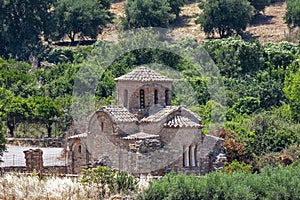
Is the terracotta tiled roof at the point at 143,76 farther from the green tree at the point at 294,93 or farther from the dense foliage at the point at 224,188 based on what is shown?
the green tree at the point at 294,93

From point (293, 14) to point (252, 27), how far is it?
5.83m

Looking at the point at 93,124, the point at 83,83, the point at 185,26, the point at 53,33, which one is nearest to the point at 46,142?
the point at 83,83

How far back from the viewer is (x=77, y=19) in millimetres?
78750

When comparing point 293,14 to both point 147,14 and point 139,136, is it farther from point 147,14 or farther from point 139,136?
point 139,136

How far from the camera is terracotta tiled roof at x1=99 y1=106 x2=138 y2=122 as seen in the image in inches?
1665

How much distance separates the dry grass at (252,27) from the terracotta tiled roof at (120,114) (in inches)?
1319

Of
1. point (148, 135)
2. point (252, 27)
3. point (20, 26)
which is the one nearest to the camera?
point (148, 135)

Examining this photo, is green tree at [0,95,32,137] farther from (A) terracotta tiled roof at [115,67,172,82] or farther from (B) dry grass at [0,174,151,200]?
(B) dry grass at [0,174,151,200]

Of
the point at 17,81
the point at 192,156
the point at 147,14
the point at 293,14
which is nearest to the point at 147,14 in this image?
the point at 147,14

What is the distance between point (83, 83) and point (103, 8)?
83.9 ft

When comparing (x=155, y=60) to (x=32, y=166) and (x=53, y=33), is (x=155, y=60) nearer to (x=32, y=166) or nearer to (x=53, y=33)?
(x=32, y=166)

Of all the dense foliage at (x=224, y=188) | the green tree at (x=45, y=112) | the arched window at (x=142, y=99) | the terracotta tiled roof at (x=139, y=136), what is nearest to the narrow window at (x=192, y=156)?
the terracotta tiled roof at (x=139, y=136)

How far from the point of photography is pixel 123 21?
79.9 metres

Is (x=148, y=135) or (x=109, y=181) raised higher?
(x=148, y=135)
